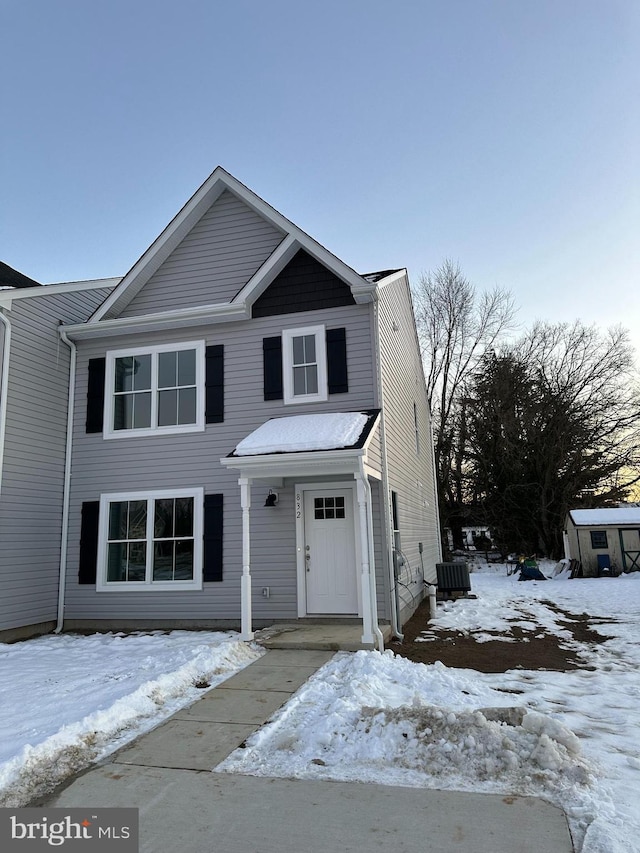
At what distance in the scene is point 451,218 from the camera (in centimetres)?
1334

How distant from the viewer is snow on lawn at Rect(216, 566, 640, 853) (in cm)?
335

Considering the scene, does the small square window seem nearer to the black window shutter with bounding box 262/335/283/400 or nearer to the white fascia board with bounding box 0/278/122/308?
the black window shutter with bounding box 262/335/283/400

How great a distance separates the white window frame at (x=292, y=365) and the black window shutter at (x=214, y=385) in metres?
1.20

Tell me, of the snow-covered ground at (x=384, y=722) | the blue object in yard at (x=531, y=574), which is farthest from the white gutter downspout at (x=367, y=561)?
the blue object in yard at (x=531, y=574)

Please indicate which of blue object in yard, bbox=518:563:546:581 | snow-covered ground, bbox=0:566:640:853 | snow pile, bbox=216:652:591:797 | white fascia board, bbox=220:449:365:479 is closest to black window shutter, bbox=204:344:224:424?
white fascia board, bbox=220:449:365:479

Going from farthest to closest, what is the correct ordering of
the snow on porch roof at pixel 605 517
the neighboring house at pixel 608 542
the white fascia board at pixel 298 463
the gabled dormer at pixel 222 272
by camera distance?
the snow on porch roof at pixel 605 517 < the neighboring house at pixel 608 542 < the gabled dormer at pixel 222 272 < the white fascia board at pixel 298 463

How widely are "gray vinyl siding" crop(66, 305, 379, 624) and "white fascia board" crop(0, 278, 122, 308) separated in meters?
1.11

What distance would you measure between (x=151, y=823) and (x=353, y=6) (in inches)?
448

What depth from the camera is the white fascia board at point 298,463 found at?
7641 millimetres

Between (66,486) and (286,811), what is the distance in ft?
27.9

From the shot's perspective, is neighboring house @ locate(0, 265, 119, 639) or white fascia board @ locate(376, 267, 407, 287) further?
white fascia board @ locate(376, 267, 407, 287)

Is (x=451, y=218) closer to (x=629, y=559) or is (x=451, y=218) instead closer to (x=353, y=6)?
(x=353, y=6)

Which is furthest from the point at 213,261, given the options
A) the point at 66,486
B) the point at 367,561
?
the point at 367,561

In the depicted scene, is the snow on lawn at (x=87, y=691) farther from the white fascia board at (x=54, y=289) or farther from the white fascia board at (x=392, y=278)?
the white fascia board at (x=392, y=278)
